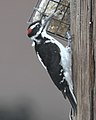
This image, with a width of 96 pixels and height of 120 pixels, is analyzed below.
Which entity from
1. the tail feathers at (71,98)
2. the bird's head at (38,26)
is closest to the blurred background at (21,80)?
the bird's head at (38,26)

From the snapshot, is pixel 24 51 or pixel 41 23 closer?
pixel 41 23

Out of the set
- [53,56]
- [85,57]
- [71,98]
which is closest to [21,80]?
[53,56]

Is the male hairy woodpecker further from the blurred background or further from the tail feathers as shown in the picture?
the blurred background

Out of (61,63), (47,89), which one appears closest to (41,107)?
(47,89)

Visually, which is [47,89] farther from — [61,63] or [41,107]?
[61,63]

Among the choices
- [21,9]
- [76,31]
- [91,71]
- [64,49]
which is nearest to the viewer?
[91,71]

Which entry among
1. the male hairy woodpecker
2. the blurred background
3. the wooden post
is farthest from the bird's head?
the blurred background

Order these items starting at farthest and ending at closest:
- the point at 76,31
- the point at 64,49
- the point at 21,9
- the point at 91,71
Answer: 1. the point at 21,9
2. the point at 64,49
3. the point at 76,31
4. the point at 91,71
